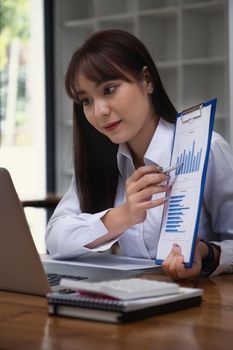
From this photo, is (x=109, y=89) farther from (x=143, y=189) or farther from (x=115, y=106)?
(x=143, y=189)

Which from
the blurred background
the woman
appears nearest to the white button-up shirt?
the woman

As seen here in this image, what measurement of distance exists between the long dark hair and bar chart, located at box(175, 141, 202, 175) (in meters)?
0.38

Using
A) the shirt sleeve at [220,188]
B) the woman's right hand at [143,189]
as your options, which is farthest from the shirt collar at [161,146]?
the woman's right hand at [143,189]

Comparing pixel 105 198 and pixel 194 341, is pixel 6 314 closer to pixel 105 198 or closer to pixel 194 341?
Result: pixel 194 341

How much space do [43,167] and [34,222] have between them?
0.49 meters

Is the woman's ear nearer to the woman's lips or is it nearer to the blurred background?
the woman's lips

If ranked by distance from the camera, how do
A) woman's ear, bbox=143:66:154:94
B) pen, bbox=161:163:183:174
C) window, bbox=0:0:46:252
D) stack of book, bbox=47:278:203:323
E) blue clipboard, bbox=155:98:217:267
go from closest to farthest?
stack of book, bbox=47:278:203:323, blue clipboard, bbox=155:98:217:267, pen, bbox=161:163:183:174, woman's ear, bbox=143:66:154:94, window, bbox=0:0:46:252

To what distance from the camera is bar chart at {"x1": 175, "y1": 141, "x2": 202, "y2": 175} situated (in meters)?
1.56

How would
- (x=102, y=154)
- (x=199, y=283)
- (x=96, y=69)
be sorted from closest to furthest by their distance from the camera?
(x=199, y=283), (x=96, y=69), (x=102, y=154)

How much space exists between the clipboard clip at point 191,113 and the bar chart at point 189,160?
0.22 feet

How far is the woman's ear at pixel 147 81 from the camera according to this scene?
2.00 metres

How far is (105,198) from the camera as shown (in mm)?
2150

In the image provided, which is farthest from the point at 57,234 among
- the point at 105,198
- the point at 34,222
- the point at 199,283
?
the point at 34,222

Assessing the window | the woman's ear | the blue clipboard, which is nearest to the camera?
the blue clipboard
